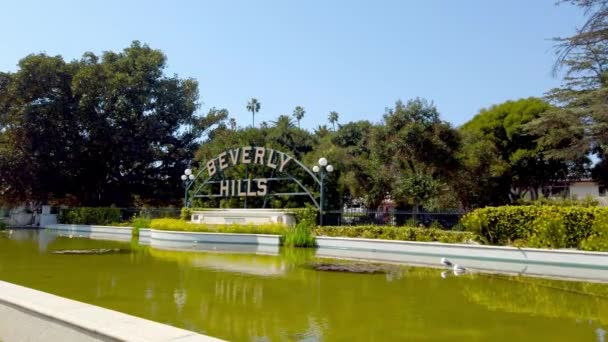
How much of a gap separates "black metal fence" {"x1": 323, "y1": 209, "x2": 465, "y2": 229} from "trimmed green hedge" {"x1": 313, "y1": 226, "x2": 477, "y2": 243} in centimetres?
171

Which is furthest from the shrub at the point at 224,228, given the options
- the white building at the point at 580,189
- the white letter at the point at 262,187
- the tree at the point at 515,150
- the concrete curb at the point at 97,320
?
the white building at the point at 580,189

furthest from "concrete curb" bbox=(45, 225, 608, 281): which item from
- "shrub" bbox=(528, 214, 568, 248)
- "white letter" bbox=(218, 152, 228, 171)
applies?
"white letter" bbox=(218, 152, 228, 171)

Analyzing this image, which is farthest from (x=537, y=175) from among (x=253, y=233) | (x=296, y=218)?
(x=253, y=233)

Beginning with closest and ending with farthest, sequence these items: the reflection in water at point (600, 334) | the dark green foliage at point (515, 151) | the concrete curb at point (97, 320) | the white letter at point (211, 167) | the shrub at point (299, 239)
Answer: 1. the concrete curb at point (97, 320)
2. the reflection in water at point (600, 334)
3. the shrub at point (299, 239)
4. the white letter at point (211, 167)
5. the dark green foliage at point (515, 151)

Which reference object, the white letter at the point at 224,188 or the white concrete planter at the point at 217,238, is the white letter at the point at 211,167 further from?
the white concrete planter at the point at 217,238

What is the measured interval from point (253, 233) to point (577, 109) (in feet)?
54.0

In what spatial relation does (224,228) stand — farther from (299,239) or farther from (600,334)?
(600,334)

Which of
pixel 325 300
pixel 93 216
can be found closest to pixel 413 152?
pixel 325 300

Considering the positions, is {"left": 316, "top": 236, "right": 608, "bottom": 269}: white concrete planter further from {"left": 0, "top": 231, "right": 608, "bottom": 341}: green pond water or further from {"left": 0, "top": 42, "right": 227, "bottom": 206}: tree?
{"left": 0, "top": 42, "right": 227, "bottom": 206}: tree

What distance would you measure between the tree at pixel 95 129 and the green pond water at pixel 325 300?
24.4 meters

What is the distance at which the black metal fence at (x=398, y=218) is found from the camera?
20578 mm

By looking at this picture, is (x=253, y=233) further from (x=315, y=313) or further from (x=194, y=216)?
(x=315, y=313)

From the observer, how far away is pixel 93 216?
32969mm

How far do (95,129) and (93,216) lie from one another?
682 centimetres
